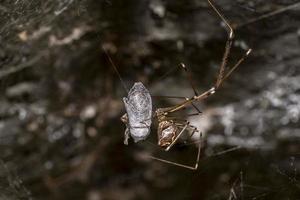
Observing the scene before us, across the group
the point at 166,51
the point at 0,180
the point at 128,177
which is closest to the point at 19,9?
the point at 0,180

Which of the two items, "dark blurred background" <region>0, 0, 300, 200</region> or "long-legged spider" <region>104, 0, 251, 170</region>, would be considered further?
"dark blurred background" <region>0, 0, 300, 200</region>

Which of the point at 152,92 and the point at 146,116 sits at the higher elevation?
the point at 146,116

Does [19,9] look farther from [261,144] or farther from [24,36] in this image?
[261,144]

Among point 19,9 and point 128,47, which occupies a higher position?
point 19,9

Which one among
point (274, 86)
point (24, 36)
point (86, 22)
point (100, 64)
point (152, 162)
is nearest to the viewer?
point (24, 36)

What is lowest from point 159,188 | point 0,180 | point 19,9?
point 159,188

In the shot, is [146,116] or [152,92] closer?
[146,116]

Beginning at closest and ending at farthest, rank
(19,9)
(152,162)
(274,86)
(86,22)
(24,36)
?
(19,9) < (24,36) < (86,22) < (274,86) < (152,162)

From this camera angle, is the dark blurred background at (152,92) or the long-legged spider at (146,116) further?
the dark blurred background at (152,92)
